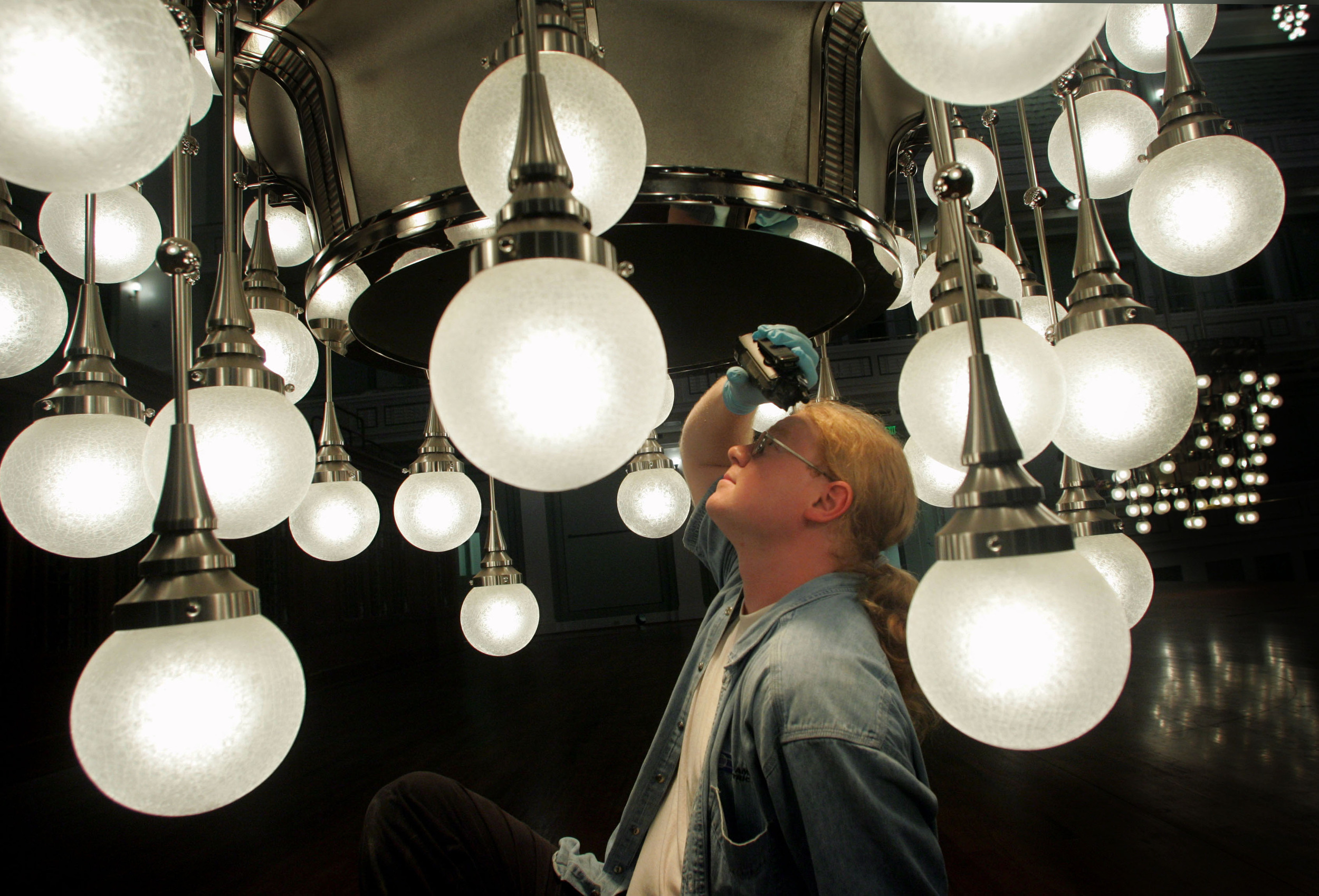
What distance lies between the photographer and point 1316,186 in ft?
22.4

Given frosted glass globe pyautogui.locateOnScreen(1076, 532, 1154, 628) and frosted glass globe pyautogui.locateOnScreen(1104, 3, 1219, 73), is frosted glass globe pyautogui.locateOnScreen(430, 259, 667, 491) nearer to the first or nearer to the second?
frosted glass globe pyautogui.locateOnScreen(1076, 532, 1154, 628)

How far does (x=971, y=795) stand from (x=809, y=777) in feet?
4.40

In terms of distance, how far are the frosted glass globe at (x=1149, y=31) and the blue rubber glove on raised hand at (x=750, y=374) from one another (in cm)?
44

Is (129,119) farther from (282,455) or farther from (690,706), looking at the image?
(690,706)

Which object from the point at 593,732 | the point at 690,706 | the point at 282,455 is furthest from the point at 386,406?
the point at 282,455

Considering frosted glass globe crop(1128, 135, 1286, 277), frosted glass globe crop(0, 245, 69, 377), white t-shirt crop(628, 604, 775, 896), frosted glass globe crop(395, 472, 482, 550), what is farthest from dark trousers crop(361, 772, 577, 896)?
frosted glass globe crop(1128, 135, 1286, 277)

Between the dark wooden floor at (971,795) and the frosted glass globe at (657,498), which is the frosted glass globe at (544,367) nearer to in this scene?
the frosted glass globe at (657,498)

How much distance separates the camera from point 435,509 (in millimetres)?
962

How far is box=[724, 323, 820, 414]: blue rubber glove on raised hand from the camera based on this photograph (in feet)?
2.25

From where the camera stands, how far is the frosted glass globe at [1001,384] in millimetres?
416

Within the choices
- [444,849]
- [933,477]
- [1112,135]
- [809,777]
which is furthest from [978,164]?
[444,849]

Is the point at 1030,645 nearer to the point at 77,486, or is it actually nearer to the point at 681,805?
the point at 77,486

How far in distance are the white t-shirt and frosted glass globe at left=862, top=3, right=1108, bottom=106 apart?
84cm

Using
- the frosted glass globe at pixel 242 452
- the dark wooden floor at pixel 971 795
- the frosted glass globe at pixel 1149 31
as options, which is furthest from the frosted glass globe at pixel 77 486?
the dark wooden floor at pixel 971 795
